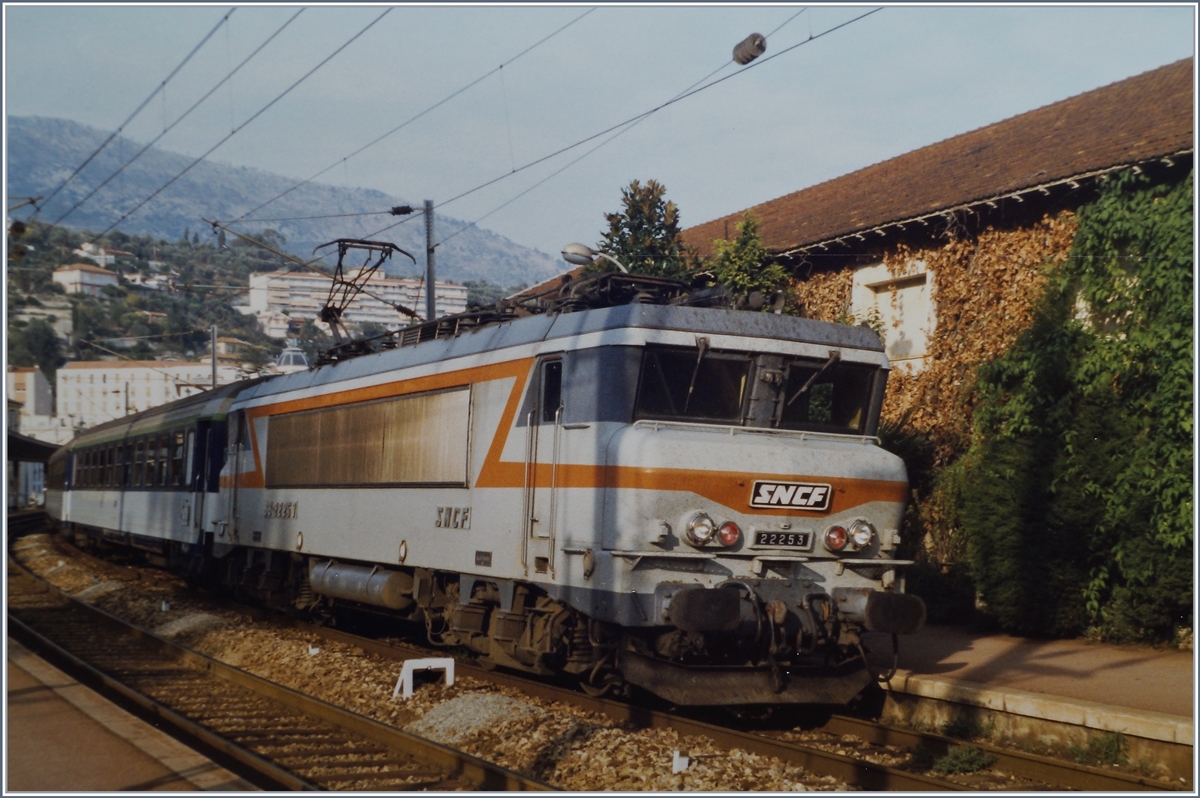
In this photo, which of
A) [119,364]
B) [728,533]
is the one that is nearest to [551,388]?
[728,533]

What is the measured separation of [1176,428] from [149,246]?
573ft

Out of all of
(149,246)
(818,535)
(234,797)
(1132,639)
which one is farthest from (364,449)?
(149,246)

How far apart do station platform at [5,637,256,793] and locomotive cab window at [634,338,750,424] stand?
4.30m

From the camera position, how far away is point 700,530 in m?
9.14

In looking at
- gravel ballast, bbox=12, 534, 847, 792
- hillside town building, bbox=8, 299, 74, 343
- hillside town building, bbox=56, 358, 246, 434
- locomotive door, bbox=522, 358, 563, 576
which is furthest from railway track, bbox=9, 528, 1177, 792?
hillside town building, bbox=56, 358, 246, 434

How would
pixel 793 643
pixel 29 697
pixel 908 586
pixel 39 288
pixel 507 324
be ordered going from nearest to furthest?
pixel 793 643
pixel 29 697
pixel 507 324
pixel 908 586
pixel 39 288

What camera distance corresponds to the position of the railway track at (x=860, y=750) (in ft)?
25.3

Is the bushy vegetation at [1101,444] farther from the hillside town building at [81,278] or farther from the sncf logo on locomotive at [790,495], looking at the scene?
the hillside town building at [81,278]

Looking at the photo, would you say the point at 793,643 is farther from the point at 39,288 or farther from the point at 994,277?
the point at 39,288

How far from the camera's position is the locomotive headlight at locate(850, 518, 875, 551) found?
9766 mm

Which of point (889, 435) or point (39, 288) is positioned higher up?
point (39, 288)

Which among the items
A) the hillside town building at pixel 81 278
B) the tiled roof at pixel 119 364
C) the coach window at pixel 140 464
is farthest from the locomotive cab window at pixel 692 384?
the hillside town building at pixel 81 278

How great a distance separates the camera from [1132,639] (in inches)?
516

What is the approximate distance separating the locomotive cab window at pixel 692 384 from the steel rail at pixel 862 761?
2.53 metres
